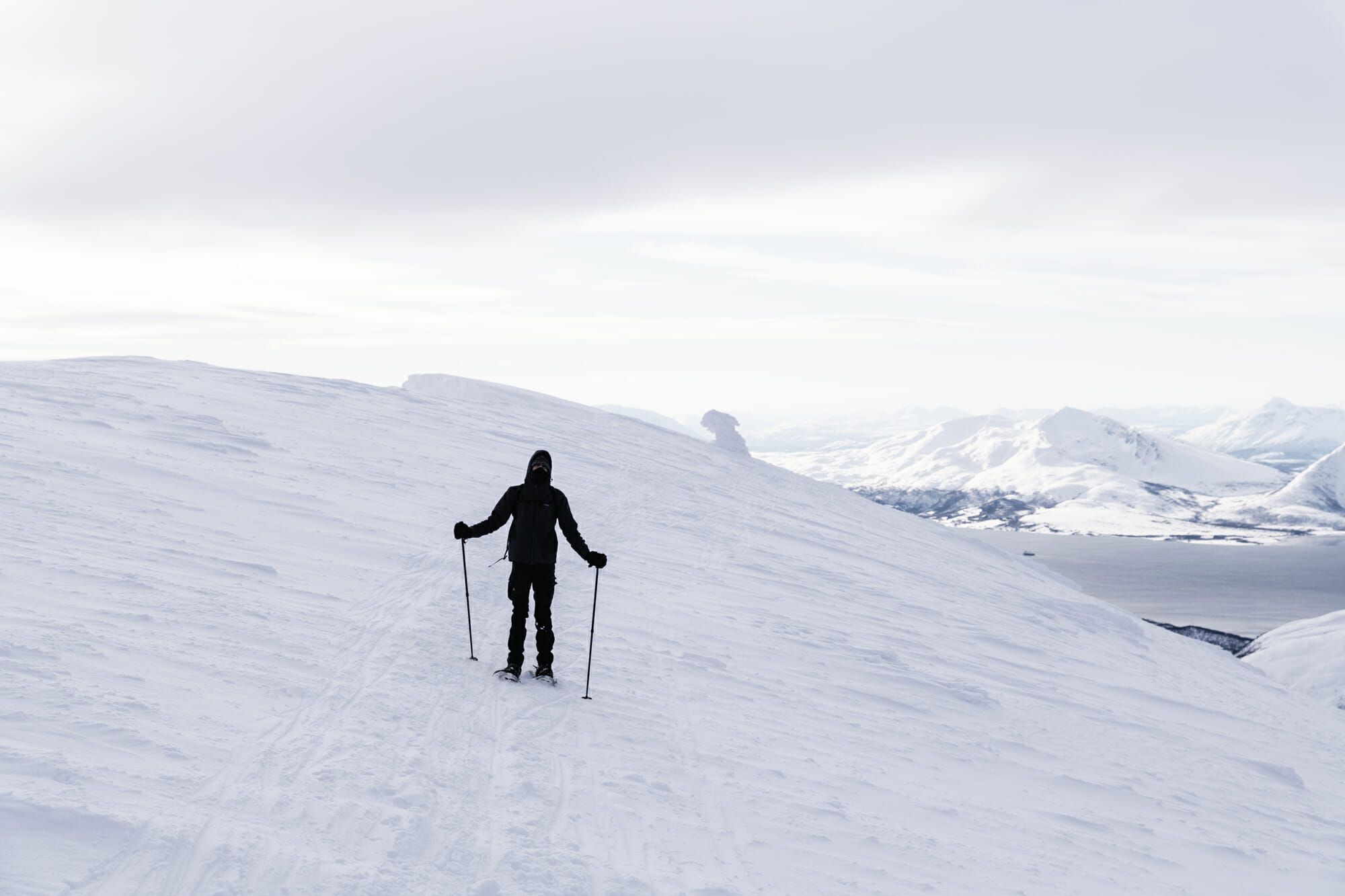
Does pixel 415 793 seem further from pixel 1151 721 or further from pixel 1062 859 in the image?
pixel 1151 721

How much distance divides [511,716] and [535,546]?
1.43 m

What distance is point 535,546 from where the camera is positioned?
24.1 ft

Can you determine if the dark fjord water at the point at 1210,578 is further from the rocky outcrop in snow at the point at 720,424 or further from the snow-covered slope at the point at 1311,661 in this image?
the rocky outcrop in snow at the point at 720,424

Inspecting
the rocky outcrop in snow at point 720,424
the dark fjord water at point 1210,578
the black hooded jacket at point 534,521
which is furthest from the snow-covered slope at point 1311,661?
the rocky outcrop in snow at point 720,424

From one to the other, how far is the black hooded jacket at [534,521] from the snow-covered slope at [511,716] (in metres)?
1.20

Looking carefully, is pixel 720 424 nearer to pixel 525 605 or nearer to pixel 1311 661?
pixel 1311 661

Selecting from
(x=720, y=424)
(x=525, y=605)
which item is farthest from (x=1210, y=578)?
(x=525, y=605)

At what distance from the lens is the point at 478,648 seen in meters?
8.12

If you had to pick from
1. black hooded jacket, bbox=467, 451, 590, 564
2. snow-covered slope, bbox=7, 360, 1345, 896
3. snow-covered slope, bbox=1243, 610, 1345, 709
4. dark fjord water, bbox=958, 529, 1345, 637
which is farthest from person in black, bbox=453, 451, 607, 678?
snow-covered slope, bbox=1243, 610, 1345, 709

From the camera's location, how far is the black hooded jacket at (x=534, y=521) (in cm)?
735

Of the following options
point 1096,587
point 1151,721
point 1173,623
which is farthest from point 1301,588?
point 1151,721

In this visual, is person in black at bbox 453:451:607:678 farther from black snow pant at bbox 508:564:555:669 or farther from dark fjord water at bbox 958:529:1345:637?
dark fjord water at bbox 958:529:1345:637

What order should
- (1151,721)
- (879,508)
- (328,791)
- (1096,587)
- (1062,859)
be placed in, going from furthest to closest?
(1096,587)
(879,508)
(1151,721)
(1062,859)
(328,791)

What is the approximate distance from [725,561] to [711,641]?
4618 millimetres
